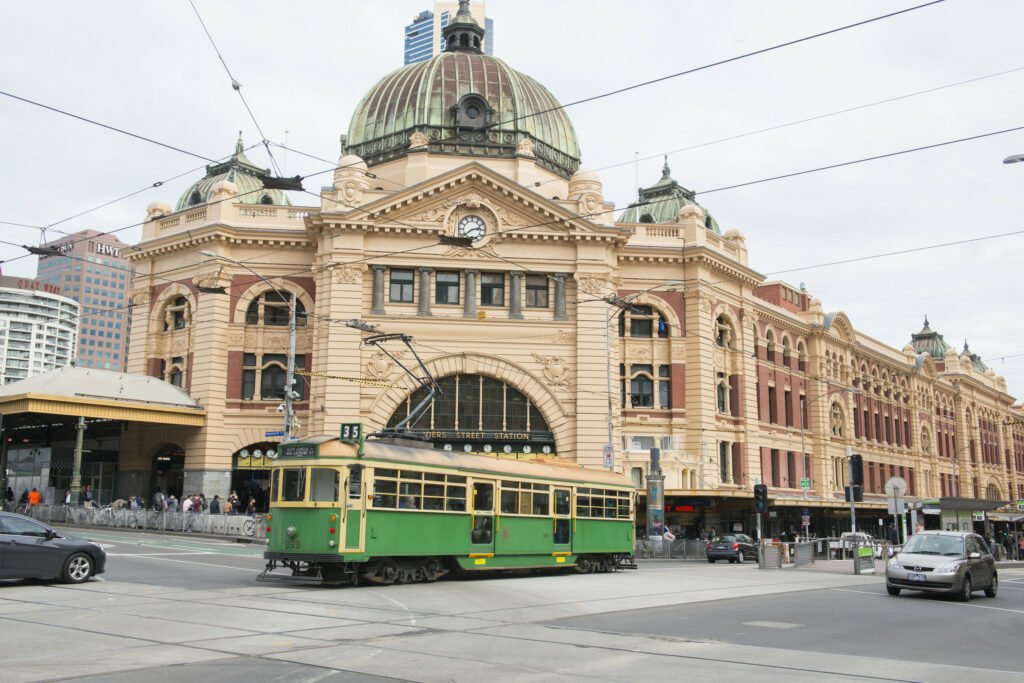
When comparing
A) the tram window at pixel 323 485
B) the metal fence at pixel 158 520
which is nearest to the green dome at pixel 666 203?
the metal fence at pixel 158 520

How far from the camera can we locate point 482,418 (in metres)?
44.7

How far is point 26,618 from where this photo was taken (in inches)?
549

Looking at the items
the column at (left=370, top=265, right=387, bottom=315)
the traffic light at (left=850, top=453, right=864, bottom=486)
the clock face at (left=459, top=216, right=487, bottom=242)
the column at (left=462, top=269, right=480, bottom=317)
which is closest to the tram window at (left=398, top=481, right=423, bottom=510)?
the traffic light at (left=850, top=453, right=864, bottom=486)

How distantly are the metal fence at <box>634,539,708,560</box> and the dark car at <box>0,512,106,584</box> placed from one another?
26.5 meters

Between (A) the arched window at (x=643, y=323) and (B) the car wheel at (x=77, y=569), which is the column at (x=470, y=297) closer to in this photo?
(A) the arched window at (x=643, y=323)

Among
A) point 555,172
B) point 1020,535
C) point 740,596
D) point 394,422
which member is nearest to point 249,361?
point 394,422

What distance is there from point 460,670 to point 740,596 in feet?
40.3

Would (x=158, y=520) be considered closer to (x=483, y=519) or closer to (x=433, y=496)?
(x=483, y=519)

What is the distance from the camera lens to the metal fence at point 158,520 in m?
37.6

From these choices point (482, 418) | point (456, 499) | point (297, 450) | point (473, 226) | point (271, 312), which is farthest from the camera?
point (271, 312)

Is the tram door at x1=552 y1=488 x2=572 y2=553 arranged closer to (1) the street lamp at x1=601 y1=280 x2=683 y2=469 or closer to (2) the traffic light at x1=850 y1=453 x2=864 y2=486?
(2) the traffic light at x1=850 y1=453 x2=864 y2=486

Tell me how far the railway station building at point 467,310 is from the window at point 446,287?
0.09 m

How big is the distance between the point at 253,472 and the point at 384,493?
90.7ft

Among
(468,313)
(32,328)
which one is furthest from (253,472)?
(32,328)
